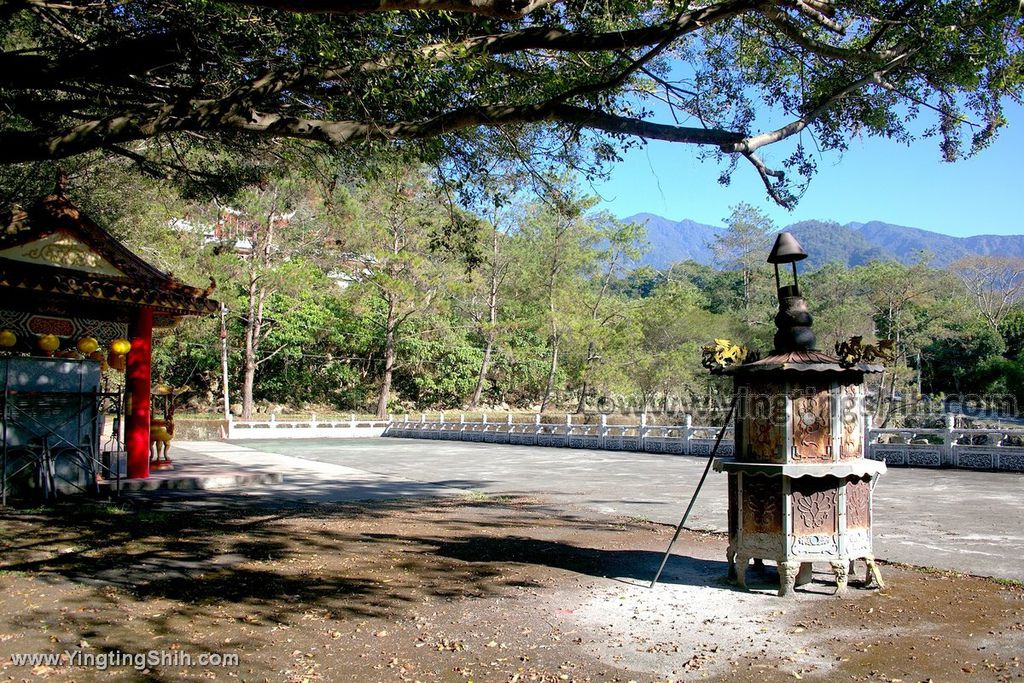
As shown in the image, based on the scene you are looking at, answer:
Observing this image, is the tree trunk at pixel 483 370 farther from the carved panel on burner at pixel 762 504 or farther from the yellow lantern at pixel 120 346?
the carved panel on burner at pixel 762 504

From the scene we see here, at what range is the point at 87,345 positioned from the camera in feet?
35.5

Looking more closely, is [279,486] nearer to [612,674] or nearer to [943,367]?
[612,674]

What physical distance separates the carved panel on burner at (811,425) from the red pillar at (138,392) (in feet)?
31.9

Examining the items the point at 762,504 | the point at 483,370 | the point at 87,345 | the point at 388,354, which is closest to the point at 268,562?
the point at 762,504

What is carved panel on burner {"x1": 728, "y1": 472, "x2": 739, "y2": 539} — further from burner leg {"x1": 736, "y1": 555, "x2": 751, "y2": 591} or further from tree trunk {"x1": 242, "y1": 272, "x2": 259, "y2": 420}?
tree trunk {"x1": 242, "y1": 272, "x2": 259, "y2": 420}

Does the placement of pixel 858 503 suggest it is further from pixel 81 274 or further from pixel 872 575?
pixel 81 274

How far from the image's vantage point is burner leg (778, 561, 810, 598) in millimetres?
5750

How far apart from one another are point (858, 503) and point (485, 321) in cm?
3539

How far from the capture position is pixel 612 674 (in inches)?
165

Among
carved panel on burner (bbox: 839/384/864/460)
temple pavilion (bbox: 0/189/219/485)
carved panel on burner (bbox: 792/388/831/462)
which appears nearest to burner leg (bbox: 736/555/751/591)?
carved panel on burner (bbox: 792/388/831/462)

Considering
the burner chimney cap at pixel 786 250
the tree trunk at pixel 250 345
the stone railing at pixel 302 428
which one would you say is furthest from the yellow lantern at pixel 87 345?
the tree trunk at pixel 250 345

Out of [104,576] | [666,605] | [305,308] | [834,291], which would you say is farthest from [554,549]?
[834,291]

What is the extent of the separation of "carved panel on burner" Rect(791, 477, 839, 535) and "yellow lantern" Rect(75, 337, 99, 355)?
31.4ft

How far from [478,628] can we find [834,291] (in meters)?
48.4
